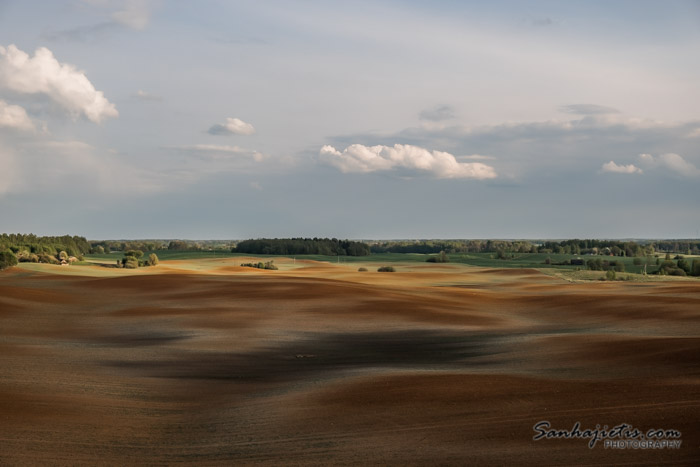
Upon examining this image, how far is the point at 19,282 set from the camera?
53.3 meters

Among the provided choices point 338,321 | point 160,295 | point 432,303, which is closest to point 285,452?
point 338,321

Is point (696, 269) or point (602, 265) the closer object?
point (696, 269)

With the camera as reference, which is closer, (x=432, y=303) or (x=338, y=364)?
(x=338, y=364)

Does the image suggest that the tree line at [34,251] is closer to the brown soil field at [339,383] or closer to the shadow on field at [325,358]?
the brown soil field at [339,383]

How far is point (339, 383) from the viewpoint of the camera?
16453 mm

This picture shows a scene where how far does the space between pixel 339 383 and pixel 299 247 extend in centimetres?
12017

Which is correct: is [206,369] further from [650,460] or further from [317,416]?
[650,460]

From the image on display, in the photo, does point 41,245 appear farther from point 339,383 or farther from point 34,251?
point 339,383

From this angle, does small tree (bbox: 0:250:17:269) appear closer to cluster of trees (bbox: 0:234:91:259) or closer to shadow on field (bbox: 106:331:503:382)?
cluster of trees (bbox: 0:234:91:259)

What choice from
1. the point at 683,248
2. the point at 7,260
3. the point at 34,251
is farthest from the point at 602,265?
the point at 683,248

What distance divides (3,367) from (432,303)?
25.5 metres

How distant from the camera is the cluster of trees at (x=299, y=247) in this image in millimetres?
133625

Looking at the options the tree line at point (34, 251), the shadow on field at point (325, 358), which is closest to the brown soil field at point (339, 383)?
the shadow on field at point (325, 358)

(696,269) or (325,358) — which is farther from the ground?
(696,269)
